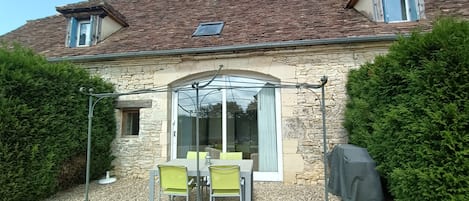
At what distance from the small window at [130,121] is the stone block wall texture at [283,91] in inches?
6.4

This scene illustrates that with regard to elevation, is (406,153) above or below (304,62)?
below

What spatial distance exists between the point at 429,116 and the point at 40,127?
17.3 ft

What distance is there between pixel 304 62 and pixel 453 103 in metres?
3.15

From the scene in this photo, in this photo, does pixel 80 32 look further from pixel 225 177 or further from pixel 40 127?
pixel 225 177

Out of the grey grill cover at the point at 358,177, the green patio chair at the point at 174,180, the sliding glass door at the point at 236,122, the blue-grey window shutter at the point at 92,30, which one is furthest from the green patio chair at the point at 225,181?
the blue-grey window shutter at the point at 92,30

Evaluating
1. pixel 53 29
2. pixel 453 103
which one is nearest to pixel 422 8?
pixel 453 103

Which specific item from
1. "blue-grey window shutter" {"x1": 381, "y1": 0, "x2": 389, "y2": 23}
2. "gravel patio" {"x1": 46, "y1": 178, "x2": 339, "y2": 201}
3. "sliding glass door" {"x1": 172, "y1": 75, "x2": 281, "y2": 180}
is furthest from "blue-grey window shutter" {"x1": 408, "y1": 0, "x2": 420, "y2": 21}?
"gravel patio" {"x1": 46, "y1": 178, "x2": 339, "y2": 201}

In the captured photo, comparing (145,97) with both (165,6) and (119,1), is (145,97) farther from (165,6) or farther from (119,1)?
(119,1)

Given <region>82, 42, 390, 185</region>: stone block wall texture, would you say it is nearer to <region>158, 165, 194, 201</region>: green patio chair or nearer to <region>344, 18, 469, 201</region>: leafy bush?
<region>344, 18, 469, 201</region>: leafy bush

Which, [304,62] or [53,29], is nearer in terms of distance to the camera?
[304,62]

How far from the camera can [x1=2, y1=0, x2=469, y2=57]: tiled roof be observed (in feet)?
18.2

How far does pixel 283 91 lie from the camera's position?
5434 mm

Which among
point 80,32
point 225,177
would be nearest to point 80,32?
point 80,32

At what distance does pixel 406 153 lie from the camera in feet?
9.05
